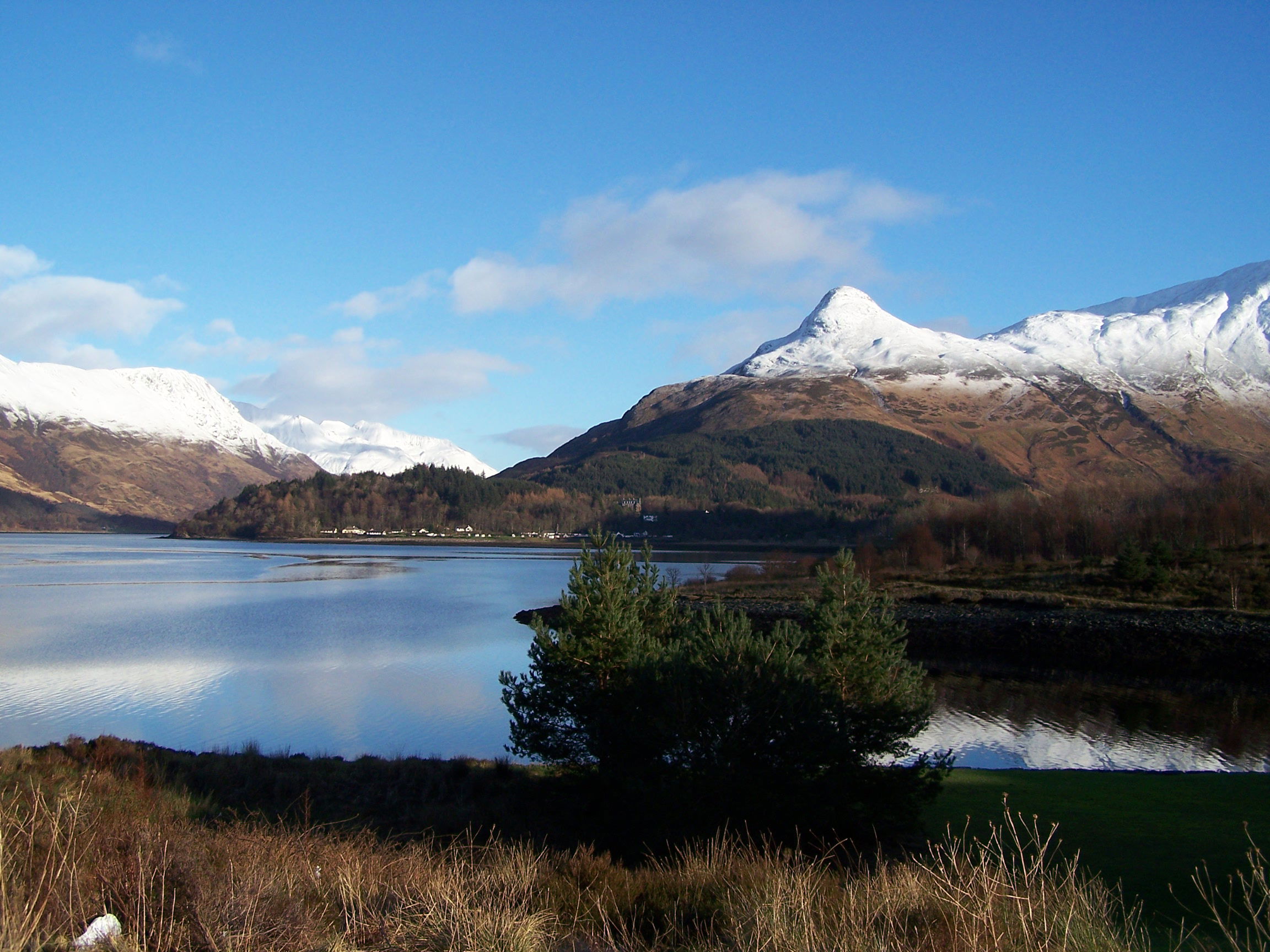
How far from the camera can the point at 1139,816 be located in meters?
14.1

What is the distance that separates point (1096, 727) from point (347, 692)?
23.1 meters

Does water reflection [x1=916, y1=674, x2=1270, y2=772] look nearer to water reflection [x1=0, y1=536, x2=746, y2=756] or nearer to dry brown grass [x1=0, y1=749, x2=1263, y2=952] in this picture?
water reflection [x1=0, y1=536, x2=746, y2=756]

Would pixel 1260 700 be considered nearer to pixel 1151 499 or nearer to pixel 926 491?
pixel 1151 499

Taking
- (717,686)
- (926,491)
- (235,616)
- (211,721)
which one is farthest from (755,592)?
(926,491)

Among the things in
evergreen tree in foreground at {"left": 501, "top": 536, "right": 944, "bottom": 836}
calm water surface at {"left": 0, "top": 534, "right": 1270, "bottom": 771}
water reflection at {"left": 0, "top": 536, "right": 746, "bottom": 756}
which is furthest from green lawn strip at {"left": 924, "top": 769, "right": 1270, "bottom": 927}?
water reflection at {"left": 0, "top": 536, "right": 746, "bottom": 756}

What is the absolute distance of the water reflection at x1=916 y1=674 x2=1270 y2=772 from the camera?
22.2 meters

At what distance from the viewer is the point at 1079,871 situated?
10727mm

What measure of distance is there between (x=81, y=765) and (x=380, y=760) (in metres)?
5.39

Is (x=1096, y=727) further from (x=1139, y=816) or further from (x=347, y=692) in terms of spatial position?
(x=347, y=692)

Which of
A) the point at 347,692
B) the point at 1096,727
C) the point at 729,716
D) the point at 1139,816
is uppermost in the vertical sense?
the point at 729,716

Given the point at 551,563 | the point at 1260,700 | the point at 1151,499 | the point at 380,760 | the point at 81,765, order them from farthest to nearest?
the point at 551,563 < the point at 1151,499 < the point at 1260,700 < the point at 380,760 < the point at 81,765

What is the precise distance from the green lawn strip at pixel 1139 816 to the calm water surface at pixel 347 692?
4.47 m

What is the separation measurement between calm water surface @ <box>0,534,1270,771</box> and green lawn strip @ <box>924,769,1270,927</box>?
447 centimetres

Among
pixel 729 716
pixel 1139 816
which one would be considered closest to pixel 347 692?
pixel 729 716
